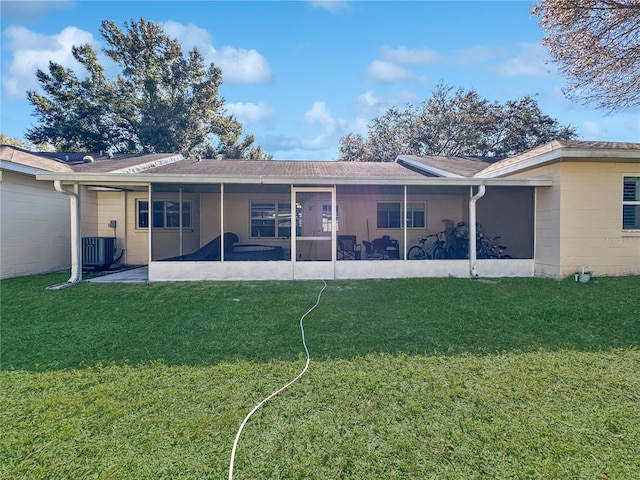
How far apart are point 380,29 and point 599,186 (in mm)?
8560

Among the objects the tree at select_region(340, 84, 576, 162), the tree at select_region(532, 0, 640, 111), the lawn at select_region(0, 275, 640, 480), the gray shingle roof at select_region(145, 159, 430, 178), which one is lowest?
the lawn at select_region(0, 275, 640, 480)

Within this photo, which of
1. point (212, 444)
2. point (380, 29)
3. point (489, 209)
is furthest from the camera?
point (380, 29)

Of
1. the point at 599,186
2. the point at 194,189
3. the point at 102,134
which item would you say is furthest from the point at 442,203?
the point at 102,134

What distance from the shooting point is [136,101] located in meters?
20.5

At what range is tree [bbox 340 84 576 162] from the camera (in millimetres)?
19188

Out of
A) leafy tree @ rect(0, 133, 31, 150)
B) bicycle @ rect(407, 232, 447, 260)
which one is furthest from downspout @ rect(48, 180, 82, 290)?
leafy tree @ rect(0, 133, 31, 150)

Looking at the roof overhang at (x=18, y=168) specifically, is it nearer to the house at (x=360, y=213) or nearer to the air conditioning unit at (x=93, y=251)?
the house at (x=360, y=213)

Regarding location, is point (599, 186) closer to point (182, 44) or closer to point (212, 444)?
point (212, 444)

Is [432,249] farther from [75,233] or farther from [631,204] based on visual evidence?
[75,233]

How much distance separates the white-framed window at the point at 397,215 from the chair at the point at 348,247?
1.48 meters

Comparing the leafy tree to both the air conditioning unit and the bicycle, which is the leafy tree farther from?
the bicycle

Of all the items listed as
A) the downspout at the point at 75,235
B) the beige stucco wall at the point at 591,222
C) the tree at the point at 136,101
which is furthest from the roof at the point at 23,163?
the tree at the point at 136,101

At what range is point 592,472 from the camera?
199 centimetres

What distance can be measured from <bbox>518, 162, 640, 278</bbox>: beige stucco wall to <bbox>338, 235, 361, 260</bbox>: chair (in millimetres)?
4768
